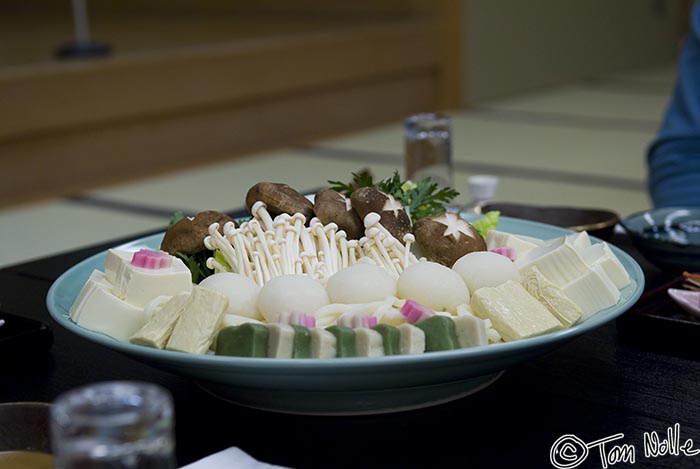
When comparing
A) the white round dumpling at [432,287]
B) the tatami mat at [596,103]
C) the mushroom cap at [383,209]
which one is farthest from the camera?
the tatami mat at [596,103]

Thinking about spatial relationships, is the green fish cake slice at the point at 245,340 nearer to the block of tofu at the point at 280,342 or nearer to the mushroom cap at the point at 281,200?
the block of tofu at the point at 280,342

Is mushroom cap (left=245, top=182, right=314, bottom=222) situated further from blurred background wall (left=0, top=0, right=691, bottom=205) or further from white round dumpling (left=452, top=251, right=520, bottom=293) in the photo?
blurred background wall (left=0, top=0, right=691, bottom=205)

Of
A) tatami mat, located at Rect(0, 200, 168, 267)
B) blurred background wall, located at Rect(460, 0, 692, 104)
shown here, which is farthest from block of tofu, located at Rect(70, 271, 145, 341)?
blurred background wall, located at Rect(460, 0, 692, 104)

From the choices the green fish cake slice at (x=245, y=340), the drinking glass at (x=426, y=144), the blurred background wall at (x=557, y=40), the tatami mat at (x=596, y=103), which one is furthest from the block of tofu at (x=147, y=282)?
the blurred background wall at (x=557, y=40)

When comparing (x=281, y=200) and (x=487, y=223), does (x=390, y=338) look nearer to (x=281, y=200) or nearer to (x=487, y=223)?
(x=281, y=200)

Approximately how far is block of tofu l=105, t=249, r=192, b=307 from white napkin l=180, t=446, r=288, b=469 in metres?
0.17

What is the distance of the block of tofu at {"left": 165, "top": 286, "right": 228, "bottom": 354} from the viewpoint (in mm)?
767

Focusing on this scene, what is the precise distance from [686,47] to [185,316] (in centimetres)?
149

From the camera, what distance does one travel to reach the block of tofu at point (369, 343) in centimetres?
75

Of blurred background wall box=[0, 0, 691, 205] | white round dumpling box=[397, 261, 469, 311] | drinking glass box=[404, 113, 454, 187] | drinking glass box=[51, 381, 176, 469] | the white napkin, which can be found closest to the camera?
drinking glass box=[51, 381, 176, 469]

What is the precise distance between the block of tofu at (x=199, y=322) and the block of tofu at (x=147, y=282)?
74mm

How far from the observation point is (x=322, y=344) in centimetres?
75

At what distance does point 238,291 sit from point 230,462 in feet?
0.50

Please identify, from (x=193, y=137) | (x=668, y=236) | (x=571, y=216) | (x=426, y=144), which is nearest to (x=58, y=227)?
(x=193, y=137)
